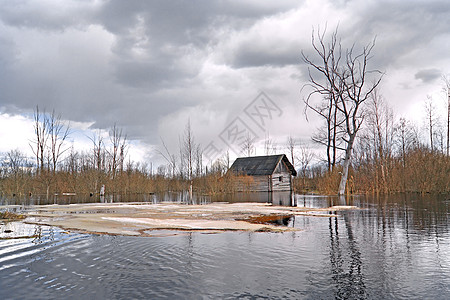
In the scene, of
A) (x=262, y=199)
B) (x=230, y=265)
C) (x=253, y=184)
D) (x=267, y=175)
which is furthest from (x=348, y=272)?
(x=253, y=184)

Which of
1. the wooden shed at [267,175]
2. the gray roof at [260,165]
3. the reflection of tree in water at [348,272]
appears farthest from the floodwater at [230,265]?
the gray roof at [260,165]

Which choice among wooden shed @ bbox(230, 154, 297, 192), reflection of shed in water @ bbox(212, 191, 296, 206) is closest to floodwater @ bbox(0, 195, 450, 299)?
reflection of shed in water @ bbox(212, 191, 296, 206)

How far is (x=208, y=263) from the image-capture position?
497 cm

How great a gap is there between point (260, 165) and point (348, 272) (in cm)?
3782

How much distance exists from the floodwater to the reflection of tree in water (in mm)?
12

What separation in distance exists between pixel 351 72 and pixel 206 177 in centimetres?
1942

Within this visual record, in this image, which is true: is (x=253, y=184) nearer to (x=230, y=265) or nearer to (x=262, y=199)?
(x=262, y=199)

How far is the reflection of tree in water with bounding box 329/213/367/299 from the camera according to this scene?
3.62 metres

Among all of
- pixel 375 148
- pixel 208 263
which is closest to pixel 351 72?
pixel 375 148

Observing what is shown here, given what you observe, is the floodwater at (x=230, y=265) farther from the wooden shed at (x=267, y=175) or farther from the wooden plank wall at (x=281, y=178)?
the wooden plank wall at (x=281, y=178)

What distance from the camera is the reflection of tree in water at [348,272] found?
11.9 feet

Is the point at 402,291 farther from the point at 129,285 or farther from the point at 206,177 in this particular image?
the point at 206,177

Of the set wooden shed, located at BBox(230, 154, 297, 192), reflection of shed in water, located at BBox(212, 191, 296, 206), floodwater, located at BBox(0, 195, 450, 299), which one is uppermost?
wooden shed, located at BBox(230, 154, 297, 192)

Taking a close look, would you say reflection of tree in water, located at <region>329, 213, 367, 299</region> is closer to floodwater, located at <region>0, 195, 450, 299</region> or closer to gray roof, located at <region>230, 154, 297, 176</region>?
floodwater, located at <region>0, 195, 450, 299</region>
